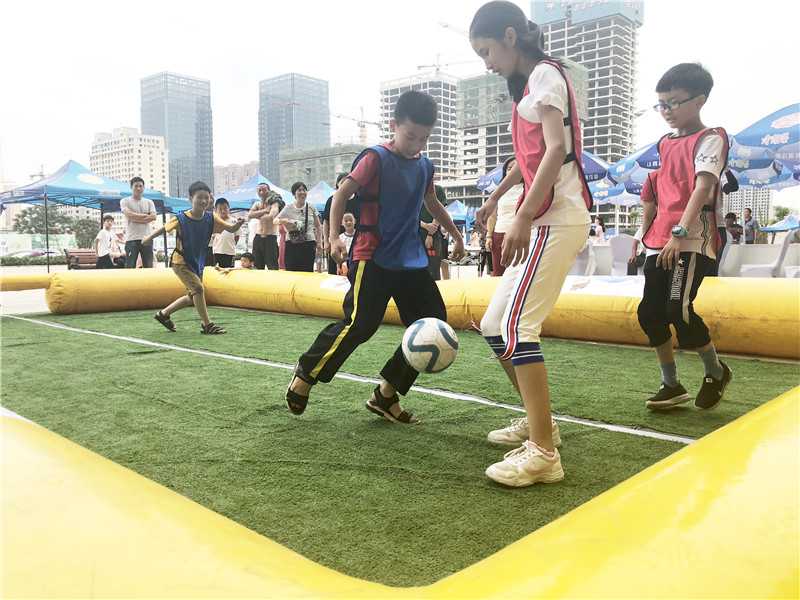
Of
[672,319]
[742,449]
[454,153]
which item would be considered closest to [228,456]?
[742,449]

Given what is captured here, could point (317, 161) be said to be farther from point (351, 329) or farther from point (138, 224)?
point (351, 329)

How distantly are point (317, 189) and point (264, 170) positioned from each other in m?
122

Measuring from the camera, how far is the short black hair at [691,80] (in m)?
3.51

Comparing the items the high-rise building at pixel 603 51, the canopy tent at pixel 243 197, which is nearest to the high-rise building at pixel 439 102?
the high-rise building at pixel 603 51

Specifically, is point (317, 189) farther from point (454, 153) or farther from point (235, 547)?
point (454, 153)

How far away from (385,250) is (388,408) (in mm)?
910

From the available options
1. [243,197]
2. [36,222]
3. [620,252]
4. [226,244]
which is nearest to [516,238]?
[226,244]

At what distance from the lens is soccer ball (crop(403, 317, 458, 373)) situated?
3.06 metres

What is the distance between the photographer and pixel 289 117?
140 m

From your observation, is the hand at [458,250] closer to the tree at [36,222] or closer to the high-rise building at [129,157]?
the tree at [36,222]

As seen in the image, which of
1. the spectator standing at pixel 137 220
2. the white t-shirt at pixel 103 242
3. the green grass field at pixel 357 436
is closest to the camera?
the green grass field at pixel 357 436

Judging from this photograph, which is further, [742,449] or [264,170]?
[264,170]

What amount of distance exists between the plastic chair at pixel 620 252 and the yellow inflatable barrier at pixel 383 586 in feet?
40.4

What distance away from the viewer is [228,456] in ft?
9.52
